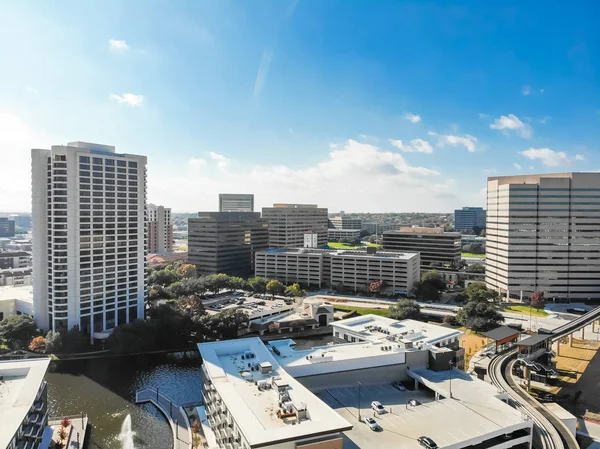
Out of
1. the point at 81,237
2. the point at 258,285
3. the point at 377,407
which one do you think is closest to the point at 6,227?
the point at 258,285

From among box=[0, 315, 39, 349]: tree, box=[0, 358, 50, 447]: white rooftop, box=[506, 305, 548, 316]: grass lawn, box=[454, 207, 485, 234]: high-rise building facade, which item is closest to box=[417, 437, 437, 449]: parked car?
box=[0, 358, 50, 447]: white rooftop

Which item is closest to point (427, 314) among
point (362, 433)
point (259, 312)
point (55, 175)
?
point (259, 312)

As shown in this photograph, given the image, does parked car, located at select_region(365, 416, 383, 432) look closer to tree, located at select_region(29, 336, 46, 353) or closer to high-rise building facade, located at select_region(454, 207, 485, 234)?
tree, located at select_region(29, 336, 46, 353)

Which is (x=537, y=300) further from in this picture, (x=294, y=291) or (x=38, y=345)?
(x=38, y=345)

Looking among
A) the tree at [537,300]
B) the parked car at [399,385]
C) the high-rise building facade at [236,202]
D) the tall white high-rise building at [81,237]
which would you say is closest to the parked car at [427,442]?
the parked car at [399,385]

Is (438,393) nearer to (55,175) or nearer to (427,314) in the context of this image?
(427,314)

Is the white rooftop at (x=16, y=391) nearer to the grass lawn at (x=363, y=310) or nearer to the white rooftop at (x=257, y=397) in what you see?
the white rooftop at (x=257, y=397)
